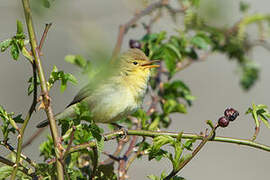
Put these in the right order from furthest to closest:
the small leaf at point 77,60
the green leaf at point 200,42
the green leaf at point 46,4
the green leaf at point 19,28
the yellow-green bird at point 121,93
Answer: the yellow-green bird at point 121,93
the green leaf at point 200,42
the small leaf at point 77,60
the green leaf at point 19,28
the green leaf at point 46,4

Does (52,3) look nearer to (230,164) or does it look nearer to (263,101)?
(230,164)

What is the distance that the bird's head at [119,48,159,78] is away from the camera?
155 inches

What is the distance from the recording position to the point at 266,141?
337 inches

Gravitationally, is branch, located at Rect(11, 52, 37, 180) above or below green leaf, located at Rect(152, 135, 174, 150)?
above

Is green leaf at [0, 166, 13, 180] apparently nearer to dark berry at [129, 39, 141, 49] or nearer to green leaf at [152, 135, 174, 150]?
green leaf at [152, 135, 174, 150]

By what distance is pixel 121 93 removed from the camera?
392 centimetres

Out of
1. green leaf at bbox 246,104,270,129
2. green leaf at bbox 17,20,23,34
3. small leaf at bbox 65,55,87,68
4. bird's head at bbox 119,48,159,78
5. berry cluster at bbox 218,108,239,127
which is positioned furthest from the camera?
bird's head at bbox 119,48,159,78

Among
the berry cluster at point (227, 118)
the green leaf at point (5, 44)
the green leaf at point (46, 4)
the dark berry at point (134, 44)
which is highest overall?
the dark berry at point (134, 44)

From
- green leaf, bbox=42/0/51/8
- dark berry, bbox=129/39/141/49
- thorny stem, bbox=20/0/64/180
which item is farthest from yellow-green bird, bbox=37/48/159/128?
green leaf, bbox=42/0/51/8

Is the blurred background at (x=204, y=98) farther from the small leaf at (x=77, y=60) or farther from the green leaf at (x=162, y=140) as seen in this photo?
the green leaf at (x=162, y=140)

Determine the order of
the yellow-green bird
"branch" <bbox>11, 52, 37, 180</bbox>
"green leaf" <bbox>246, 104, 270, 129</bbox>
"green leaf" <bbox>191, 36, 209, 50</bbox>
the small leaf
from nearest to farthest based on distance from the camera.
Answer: "branch" <bbox>11, 52, 37, 180</bbox> < "green leaf" <bbox>246, 104, 270, 129</bbox> < the small leaf < "green leaf" <bbox>191, 36, 209, 50</bbox> < the yellow-green bird

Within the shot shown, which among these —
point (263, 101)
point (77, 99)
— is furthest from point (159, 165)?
point (77, 99)

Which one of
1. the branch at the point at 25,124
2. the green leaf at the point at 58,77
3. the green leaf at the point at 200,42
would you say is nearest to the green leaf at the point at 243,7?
the green leaf at the point at 200,42

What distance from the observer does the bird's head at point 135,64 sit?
394 cm
